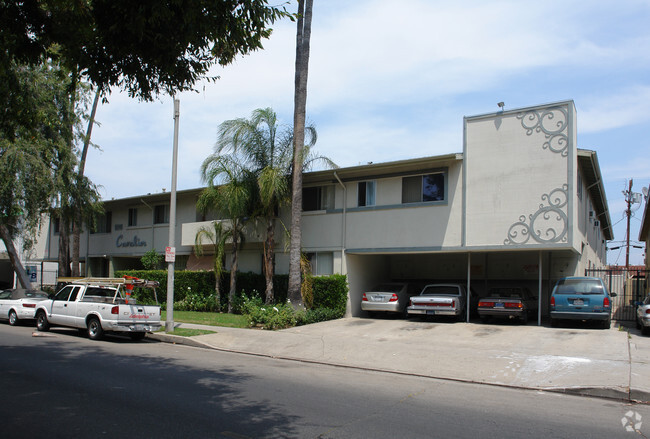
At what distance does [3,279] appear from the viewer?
42.5m

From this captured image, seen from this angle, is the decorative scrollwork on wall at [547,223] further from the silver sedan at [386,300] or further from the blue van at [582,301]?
the silver sedan at [386,300]

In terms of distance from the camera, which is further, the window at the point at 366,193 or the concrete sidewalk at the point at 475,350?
the window at the point at 366,193

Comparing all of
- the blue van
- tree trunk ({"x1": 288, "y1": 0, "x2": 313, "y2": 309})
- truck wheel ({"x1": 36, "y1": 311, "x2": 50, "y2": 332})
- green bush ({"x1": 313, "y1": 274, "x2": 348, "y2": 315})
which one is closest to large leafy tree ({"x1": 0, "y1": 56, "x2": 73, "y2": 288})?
truck wheel ({"x1": 36, "y1": 311, "x2": 50, "y2": 332})

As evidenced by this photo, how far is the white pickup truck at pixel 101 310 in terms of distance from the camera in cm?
1509

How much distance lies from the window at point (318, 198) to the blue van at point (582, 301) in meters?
9.32

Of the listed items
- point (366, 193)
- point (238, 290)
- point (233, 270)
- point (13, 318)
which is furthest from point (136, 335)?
point (366, 193)

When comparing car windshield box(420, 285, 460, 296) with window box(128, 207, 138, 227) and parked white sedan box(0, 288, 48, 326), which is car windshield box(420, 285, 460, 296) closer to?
parked white sedan box(0, 288, 48, 326)

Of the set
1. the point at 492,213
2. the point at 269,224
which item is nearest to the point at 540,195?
the point at 492,213

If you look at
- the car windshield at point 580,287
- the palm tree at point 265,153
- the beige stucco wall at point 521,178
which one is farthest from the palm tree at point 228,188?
the car windshield at point 580,287

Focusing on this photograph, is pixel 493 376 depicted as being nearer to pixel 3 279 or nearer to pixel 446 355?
pixel 446 355

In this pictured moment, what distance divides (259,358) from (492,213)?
959 centimetres

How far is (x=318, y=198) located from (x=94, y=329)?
10412 millimetres

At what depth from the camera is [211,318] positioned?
814 inches

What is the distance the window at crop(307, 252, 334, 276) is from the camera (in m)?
21.9
